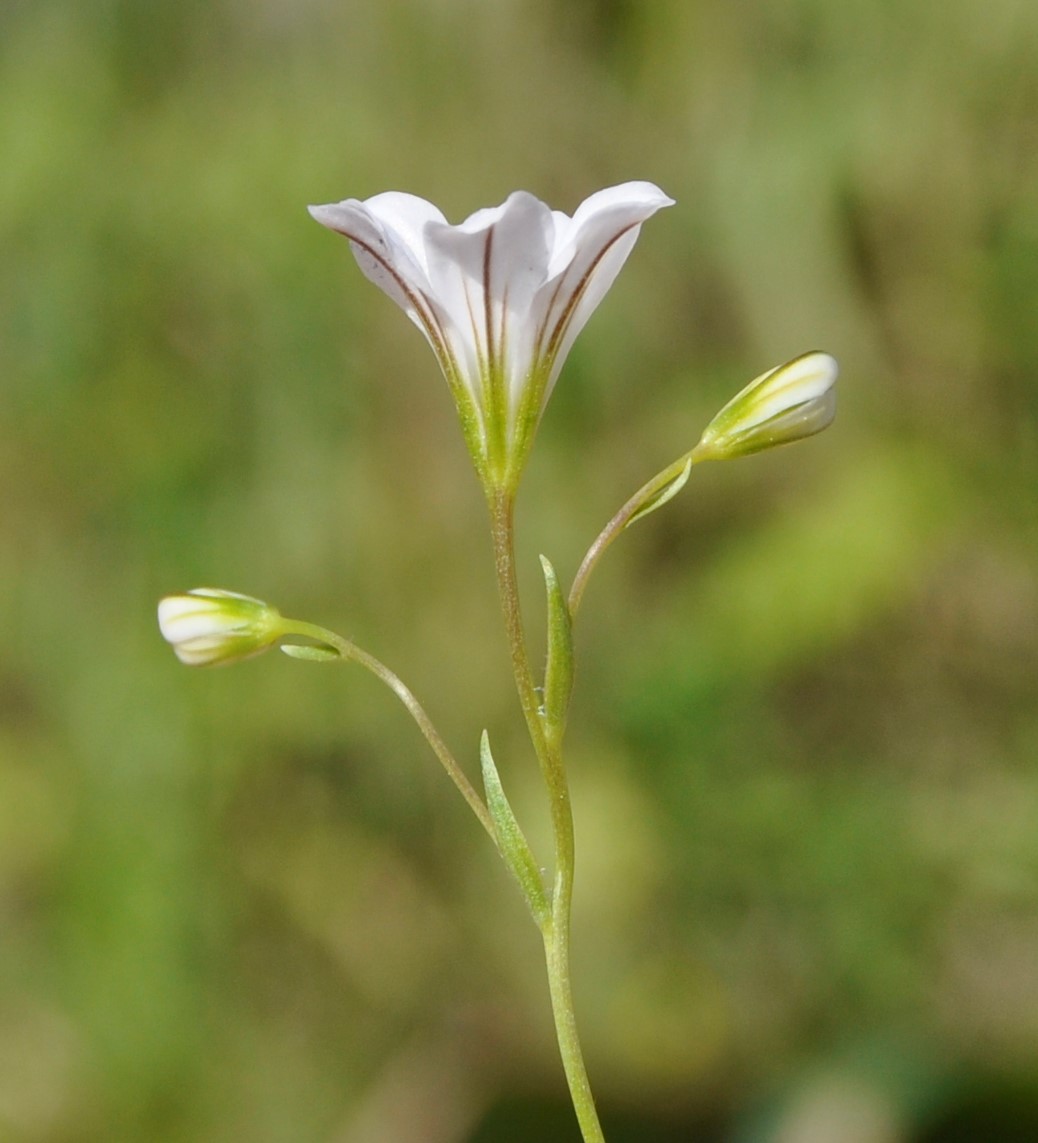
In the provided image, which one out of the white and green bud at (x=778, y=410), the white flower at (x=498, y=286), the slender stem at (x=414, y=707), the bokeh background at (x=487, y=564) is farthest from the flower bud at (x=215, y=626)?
the bokeh background at (x=487, y=564)

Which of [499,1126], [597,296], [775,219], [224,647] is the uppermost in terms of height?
[775,219]

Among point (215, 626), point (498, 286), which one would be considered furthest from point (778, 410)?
point (215, 626)

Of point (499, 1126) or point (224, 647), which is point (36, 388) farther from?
point (224, 647)

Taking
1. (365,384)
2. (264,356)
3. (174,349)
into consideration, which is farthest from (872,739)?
(174,349)

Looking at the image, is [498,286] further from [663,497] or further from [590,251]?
[663,497]

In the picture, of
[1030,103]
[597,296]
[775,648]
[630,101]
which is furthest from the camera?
[630,101]

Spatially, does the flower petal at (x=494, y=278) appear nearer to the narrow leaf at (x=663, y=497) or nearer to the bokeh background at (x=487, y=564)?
the narrow leaf at (x=663, y=497)

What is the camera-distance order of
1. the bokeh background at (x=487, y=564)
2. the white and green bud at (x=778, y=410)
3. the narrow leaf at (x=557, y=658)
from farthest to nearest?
the bokeh background at (x=487, y=564), the white and green bud at (x=778, y=410), the narrow leaf at (x=557, y=658)
